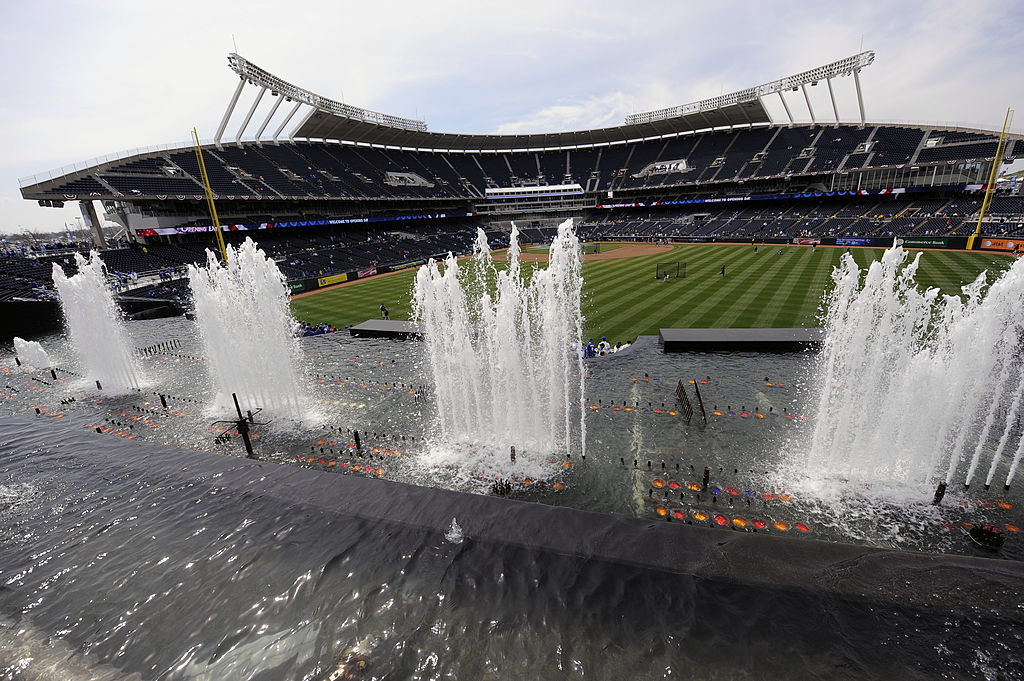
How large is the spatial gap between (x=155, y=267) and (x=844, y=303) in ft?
205

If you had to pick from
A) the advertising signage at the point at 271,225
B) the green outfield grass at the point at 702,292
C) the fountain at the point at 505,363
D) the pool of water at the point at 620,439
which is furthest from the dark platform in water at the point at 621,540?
the advertising signage at the point at 271,225

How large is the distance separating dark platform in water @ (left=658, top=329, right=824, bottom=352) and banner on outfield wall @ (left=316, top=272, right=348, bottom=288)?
39.7 m

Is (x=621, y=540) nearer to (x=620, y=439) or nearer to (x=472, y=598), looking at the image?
(x=472, y=598)

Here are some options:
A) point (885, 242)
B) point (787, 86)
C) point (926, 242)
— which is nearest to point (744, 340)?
point (926, 242)

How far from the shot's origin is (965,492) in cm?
1065

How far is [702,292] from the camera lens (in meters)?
33.7

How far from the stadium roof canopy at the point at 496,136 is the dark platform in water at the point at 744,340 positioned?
2883 inches

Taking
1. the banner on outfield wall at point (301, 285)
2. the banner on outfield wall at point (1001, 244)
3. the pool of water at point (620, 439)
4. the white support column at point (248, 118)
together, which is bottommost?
the pool of water at point (620, 439)

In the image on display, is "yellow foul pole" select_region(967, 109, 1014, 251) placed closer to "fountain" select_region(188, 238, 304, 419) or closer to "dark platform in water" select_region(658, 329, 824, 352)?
"dark platform in water" select_region(658, 329, 824, 352)

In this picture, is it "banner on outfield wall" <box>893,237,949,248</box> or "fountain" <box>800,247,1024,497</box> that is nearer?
"fountain" <box>800,247,1024,497</box>

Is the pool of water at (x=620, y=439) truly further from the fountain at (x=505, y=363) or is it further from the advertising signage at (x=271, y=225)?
the advertising signage at (x=271, y=225)

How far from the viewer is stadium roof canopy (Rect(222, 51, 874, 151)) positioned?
68.6 m

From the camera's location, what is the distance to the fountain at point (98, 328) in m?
20.1

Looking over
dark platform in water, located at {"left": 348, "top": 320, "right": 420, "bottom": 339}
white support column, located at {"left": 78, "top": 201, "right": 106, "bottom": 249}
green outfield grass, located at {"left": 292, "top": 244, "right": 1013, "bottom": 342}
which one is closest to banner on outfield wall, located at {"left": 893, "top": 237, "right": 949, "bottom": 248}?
green outfield grass, located at {"left": 292, "top": 244, "right": 1013, "bottom": 342}
